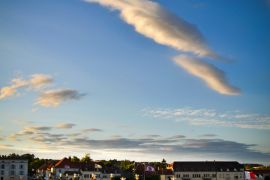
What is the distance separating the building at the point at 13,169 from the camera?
436 ft

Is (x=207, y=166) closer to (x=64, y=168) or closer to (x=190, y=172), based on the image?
(x=190, y=172)

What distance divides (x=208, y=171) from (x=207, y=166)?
263 centimetres

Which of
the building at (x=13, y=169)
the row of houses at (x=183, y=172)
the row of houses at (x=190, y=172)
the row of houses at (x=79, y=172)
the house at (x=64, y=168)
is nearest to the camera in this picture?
the building at (x=13, y=169)

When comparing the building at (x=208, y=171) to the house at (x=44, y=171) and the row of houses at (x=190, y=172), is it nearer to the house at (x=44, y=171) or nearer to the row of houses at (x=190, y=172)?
the row of houses at (x=190, y=172)

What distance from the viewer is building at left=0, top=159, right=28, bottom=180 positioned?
436ft

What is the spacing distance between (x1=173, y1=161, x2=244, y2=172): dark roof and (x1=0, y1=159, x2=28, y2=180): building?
52.9 metres

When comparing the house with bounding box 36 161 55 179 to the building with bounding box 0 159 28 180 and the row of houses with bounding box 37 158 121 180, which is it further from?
the building with bounding box 0 159 28 180

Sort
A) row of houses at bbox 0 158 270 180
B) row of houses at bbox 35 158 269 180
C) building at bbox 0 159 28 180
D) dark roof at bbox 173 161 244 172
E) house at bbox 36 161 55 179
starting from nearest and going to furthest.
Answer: building at bbox 0 159 28 180 → row of houses at bbox 0 158 270 180 → row of houses at bbox 35 158 269 180 → dark roof at bbox 173 161 244 172 → house at bbox 36 161 55 179

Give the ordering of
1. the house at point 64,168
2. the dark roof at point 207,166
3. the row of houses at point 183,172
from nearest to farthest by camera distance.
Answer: the row of houses at point 183,172 → the dark roof at point 207,166 → the house at point 64,168

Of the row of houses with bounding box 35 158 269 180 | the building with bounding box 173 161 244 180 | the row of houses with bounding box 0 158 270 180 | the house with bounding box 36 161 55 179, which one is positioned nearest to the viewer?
the row of houses with bounding box 0 158 270 180

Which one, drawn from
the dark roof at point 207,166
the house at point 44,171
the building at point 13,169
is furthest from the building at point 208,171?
the house at point 44,171

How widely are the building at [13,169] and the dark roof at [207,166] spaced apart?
173ft

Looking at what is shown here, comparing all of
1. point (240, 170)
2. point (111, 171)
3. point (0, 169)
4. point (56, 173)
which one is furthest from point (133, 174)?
point (0, 169)

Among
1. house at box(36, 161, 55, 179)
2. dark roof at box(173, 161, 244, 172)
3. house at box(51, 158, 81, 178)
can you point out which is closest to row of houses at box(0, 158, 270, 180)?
dark roof at box(173, 161, 244, 172)
